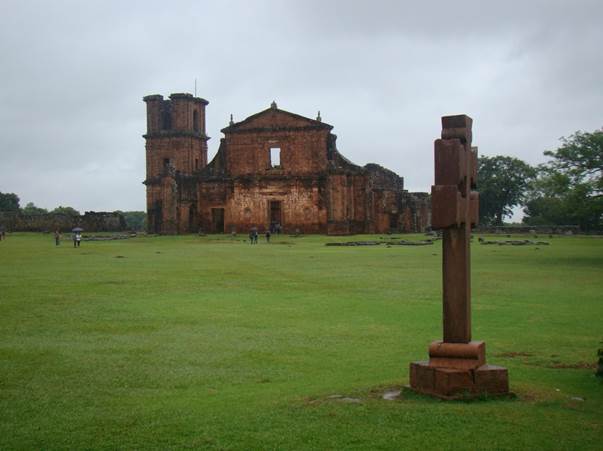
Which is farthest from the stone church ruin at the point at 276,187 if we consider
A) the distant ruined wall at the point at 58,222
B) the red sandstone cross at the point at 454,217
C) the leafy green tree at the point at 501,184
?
the red sandstone cross at the point at 454,217

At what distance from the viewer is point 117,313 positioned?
44.3 ft

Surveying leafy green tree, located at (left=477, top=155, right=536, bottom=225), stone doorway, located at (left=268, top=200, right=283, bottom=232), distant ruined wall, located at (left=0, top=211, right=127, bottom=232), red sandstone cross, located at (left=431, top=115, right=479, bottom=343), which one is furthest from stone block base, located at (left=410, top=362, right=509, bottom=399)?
leafy green tree, located at (left=477, top=155, right=536, bottom=225)

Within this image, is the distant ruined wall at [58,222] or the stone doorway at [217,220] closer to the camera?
the stone doorway at [217,220]

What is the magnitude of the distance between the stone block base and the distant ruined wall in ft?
215

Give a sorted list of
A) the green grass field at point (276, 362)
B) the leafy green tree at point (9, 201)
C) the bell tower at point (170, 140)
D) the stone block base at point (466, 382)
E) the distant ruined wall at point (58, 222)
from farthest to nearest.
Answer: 1. the leafy green tree at point (9, 201)
2. the distant ruined wall at point (58, 222)
3. the bell tower at point (170, 140)
4. the stone block base at point (466, 382)
5. the green grass field at point (276, 362)

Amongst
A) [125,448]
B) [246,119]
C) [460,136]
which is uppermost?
[246,119]

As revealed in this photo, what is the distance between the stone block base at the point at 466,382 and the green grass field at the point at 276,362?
150 mm

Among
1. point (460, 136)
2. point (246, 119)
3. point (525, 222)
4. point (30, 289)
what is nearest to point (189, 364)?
point (460, 136)

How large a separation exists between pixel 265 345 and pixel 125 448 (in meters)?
4.73

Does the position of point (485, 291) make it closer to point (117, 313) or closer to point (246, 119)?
point (117, 313)

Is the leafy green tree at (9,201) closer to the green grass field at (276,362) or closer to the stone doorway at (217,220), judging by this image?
the stone doorway at (217,220)

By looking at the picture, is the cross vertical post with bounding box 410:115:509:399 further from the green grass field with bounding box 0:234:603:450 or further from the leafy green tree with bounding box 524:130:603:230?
the leafy green tree with bounding box 524:130:603:230

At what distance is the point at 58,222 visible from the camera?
69500 mm

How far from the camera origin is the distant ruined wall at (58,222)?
69250 millimetres
